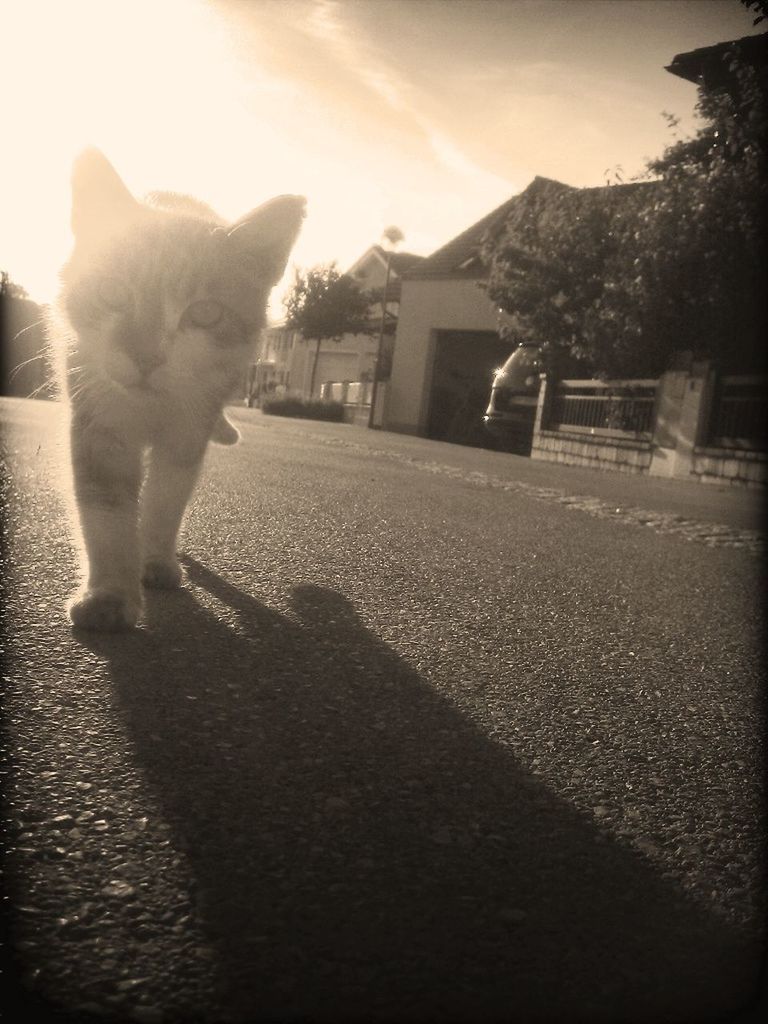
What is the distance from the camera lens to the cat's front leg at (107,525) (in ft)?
5.49

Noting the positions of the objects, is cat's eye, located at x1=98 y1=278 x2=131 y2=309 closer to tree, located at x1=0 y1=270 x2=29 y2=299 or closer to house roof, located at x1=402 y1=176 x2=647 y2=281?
tree, located at x1=0 y1=270 x2=29 y2=299

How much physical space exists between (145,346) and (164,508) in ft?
1.58

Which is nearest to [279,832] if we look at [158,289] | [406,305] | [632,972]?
[632,972]

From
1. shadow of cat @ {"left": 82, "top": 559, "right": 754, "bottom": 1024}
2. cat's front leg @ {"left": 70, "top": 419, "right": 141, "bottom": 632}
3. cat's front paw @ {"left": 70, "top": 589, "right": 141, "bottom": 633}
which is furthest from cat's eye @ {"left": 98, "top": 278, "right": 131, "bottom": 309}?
shadow of cat @ {"left": 82, "top": 559, "right": 754, "bottom": 1024}

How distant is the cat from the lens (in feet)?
6.54

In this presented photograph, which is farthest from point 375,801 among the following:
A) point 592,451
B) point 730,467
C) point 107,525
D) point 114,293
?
point 730,467

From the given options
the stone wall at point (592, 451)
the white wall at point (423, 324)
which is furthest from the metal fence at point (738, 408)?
the white wall at point (423, 324)

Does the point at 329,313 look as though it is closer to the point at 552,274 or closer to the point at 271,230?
the point at 552,274

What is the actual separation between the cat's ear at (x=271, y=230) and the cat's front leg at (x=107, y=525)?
2.36 ft

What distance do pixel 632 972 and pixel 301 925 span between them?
0.30m

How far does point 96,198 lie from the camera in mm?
2348

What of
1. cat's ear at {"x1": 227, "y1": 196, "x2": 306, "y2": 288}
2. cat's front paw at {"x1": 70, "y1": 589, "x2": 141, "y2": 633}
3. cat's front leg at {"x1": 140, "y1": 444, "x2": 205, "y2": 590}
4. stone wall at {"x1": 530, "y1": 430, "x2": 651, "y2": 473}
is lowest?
cat's front paw at {"x1": 70, "y1": 589, "x2": 141, "y2": 633}

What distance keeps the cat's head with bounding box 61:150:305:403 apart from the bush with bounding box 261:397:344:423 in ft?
21.0

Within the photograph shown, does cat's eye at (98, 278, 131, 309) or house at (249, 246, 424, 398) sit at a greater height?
house at (249, 246, 424, 398)
